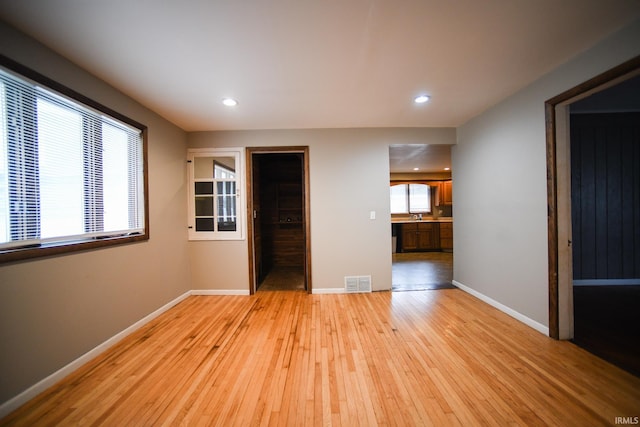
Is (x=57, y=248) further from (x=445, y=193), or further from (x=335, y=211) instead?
(x=445, y=193)

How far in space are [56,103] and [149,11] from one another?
1176 mm

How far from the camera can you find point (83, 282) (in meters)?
1.91

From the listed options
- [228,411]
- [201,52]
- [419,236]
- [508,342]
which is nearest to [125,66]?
[201,52]

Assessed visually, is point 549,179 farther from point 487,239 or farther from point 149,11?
point 149,11

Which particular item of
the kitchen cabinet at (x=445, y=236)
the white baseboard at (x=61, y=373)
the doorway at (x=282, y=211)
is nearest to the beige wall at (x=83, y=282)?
the white baseboard at (x=61, y=373)

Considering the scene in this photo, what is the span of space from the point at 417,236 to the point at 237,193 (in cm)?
520

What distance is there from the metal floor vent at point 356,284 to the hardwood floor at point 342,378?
795mm

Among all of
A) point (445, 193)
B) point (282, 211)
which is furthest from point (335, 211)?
point (445, 193)

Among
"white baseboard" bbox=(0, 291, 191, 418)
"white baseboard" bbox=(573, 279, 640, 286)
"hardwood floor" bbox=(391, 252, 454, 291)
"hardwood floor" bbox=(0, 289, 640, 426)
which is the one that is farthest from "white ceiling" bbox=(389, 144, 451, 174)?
"white baseboard" bbox=(0, 291, 191, 418)

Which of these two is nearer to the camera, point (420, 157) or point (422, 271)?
point (422, 271)

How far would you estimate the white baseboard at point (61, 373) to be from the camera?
4.67ft

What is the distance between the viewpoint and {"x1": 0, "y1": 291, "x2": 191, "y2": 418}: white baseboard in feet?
4.67

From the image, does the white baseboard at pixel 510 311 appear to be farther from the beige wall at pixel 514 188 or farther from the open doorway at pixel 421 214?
the open doorway at pixel 421 214

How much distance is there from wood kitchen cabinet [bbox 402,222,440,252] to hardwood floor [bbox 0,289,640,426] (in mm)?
3984
